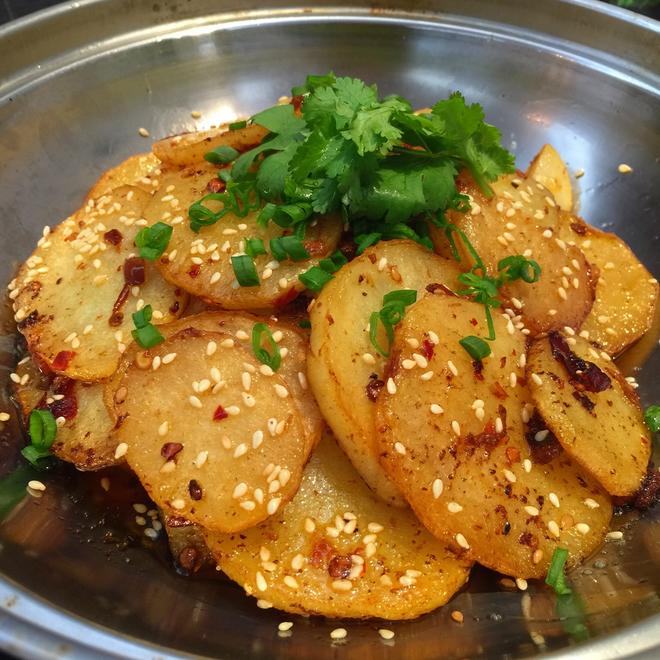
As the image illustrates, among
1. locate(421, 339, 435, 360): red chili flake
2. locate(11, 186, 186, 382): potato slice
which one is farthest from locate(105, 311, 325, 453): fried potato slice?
locate(421, 339, 435, 360): red chili flake

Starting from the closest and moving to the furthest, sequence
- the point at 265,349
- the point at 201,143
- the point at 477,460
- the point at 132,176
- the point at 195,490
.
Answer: the point at 195,490
the point at 477,460
the point at 265,349
the point at 201,143
the point at 132,176

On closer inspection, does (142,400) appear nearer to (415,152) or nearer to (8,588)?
(8,588)

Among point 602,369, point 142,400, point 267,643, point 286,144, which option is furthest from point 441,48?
point 267,643

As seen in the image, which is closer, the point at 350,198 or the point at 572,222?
the point at 350,198

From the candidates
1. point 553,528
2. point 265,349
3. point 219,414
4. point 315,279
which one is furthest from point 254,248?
point 553,528

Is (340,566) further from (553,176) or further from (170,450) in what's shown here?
(553,176)

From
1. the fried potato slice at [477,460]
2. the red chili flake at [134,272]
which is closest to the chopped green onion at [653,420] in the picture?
the fried potato slice at [477,460]
